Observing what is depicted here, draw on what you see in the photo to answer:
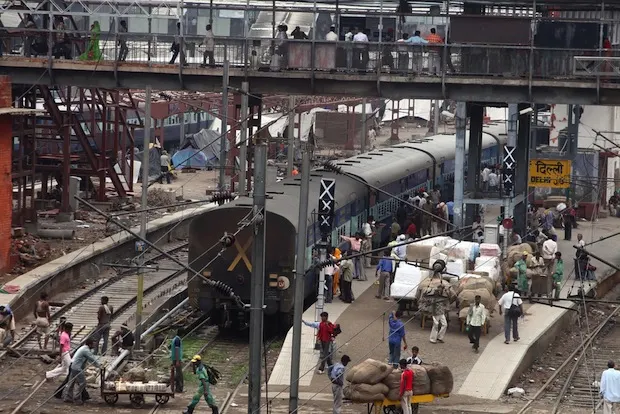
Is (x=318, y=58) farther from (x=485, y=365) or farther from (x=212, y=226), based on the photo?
(x=485, y=365)

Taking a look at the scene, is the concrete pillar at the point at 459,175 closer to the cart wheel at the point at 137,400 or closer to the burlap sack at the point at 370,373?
the cart wheel at the point at 137,400

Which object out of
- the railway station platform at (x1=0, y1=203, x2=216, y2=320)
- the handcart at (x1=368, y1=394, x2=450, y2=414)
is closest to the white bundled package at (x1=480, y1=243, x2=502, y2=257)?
the railway station platform at (x1=0, y1=203, x2=216, y2=320)

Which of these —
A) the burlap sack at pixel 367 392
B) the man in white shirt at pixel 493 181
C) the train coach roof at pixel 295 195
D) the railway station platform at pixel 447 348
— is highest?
the train coach roof at pixel 295 195

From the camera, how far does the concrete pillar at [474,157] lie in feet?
140

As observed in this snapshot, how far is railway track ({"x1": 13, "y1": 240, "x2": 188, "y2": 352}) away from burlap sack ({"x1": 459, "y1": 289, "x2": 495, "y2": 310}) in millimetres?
5710

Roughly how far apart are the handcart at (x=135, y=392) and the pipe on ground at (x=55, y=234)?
17139 millimetres

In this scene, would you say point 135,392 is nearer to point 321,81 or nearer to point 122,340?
point 122,340

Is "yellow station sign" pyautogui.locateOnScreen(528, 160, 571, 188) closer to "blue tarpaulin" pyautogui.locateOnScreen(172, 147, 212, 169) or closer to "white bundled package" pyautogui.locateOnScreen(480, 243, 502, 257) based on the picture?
"white bundled package" pyautogui.locateOnScreen(480, 243, 502, 257)

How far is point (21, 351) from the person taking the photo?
29297 mm

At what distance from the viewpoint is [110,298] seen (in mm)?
35812

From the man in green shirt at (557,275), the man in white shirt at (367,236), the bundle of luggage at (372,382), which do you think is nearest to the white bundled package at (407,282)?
the man in green shirt at (557,275)

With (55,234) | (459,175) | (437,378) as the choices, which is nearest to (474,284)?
(437,378)

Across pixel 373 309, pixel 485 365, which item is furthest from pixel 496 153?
pixel 485 365

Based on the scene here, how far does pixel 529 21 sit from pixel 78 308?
1421 centimetres
